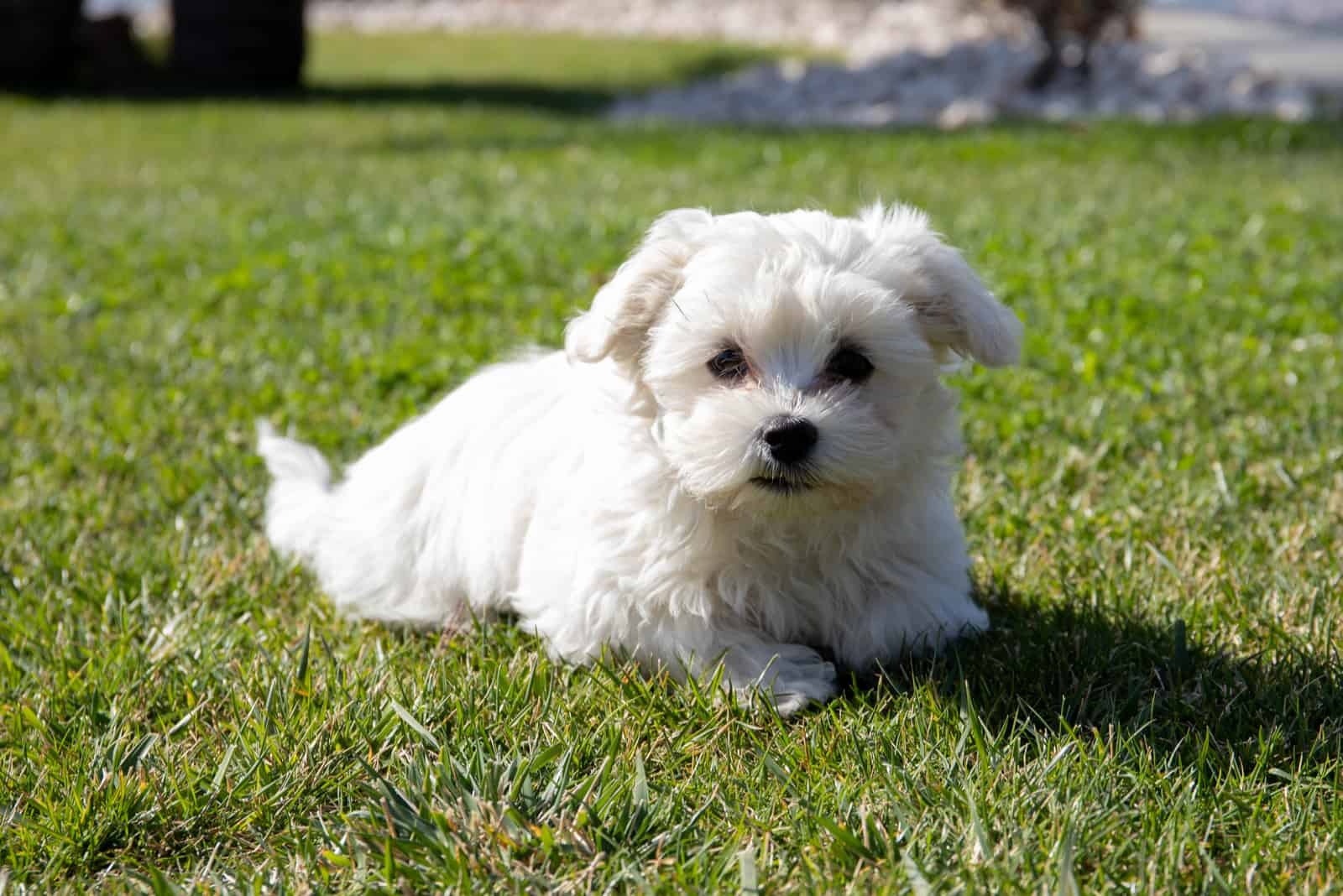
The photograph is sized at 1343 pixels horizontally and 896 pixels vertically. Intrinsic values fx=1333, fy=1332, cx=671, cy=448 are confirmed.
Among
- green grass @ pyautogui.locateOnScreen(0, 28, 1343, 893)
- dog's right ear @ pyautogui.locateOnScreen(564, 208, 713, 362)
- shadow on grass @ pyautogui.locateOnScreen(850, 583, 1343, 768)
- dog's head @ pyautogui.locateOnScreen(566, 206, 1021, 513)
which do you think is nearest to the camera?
green grass @ pyautogui.locateOnScreen(0, 28, 1343, 893)

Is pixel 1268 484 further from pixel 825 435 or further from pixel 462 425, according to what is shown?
pixel 462 425

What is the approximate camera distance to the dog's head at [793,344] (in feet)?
9.66

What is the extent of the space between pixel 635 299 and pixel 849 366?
0.55 m

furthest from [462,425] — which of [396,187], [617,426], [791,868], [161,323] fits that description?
[396,187]

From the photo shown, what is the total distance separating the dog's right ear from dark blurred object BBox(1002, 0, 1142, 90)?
1279 centimetres

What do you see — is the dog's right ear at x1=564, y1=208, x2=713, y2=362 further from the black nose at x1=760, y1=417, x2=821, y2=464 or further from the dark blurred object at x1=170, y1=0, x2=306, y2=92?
the dark blurred object at x1=170, y1=0, x2=306, y2=92

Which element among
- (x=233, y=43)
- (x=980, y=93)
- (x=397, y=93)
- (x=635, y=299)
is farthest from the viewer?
(x=397, y=93)

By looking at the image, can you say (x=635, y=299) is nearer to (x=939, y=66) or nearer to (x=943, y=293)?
(x=943, y=293)

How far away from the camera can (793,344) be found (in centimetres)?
305

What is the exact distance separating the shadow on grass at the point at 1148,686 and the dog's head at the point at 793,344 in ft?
1.72

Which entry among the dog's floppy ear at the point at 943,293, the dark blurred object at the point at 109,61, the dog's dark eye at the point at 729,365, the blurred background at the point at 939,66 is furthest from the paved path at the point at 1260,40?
the dog's dark eye at the point at 729,365

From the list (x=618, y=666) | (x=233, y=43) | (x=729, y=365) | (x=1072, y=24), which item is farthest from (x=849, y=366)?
(x=233, y=43)

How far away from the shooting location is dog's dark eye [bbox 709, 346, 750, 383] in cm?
312

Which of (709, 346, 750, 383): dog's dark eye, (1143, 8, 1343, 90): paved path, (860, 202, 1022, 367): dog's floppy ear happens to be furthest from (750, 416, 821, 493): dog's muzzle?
(1143, 8, 1343, 90): paved path
